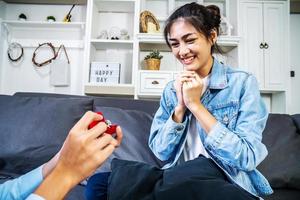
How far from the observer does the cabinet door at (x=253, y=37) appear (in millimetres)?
2398

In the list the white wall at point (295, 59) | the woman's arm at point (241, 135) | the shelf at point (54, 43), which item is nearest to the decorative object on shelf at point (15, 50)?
the shelf at point (54, 43)

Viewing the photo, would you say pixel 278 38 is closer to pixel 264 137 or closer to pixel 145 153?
pixel 264 137

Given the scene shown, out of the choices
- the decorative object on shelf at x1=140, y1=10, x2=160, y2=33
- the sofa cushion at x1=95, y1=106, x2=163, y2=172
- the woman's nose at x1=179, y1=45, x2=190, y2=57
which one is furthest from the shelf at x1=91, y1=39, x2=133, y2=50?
the woman's nose at x1=179, y1=45, x2=190, y2=57

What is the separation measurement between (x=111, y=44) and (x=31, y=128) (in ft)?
4.31

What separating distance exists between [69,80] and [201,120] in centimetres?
190

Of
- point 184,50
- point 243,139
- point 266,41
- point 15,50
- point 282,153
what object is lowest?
point 282,153

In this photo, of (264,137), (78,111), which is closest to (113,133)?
(78,111)

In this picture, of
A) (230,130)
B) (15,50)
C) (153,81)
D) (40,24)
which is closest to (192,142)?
(230,130)

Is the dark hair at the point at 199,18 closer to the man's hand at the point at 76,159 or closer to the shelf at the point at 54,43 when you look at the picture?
the man's hand at the point at 76,159

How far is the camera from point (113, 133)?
0.45 meters

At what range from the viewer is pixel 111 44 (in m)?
2.45

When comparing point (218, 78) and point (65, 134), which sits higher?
point (218, 78)

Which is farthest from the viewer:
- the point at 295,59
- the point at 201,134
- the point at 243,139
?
the point at 295,59

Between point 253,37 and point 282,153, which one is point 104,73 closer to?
point 253,37
